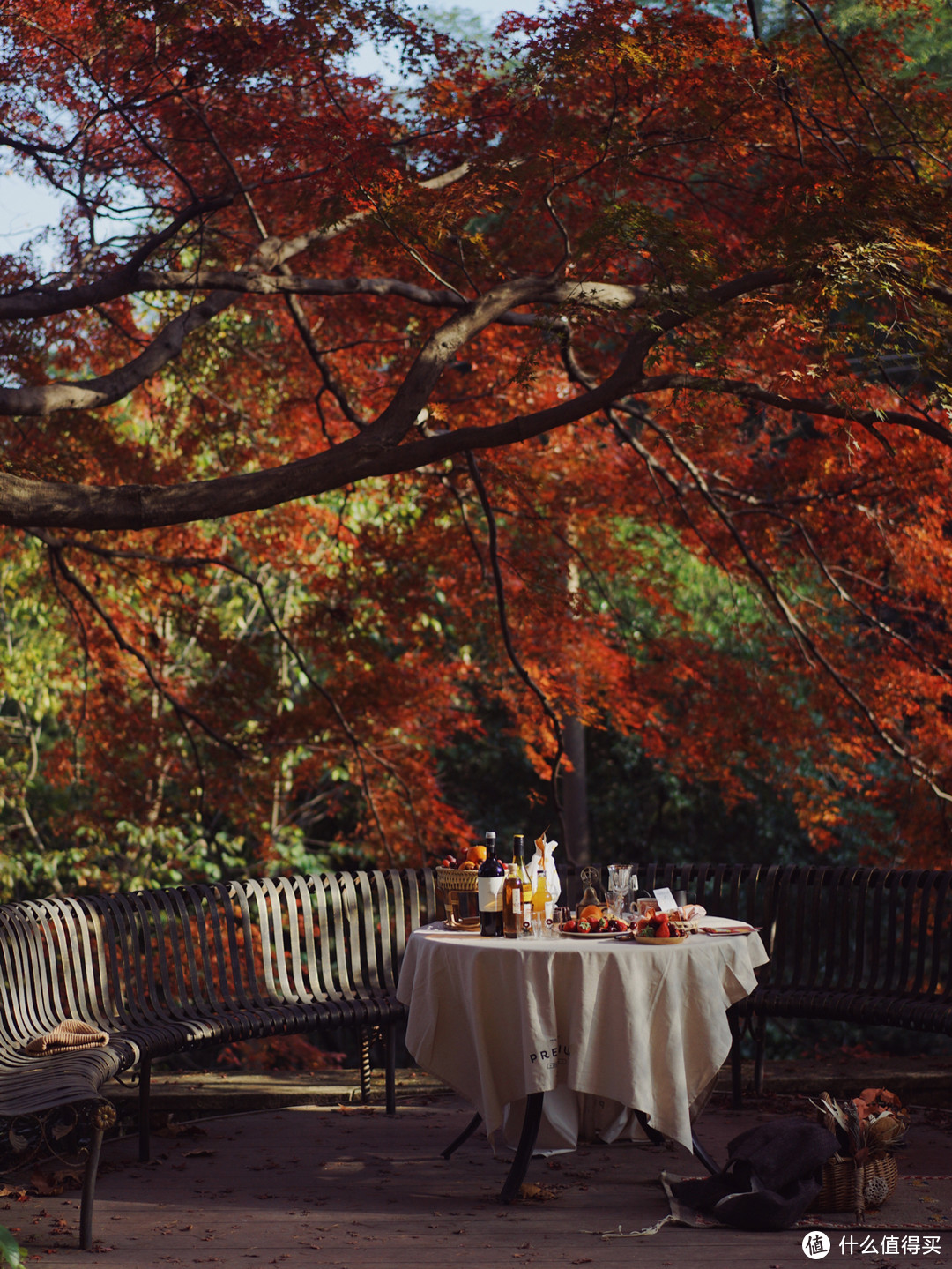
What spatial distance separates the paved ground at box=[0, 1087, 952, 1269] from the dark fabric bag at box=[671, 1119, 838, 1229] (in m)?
0.06

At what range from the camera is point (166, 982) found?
15.5 feet

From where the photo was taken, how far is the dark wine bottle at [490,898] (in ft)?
13.0

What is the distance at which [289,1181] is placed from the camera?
407 centimetres

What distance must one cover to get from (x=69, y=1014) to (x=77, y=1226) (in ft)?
3.31

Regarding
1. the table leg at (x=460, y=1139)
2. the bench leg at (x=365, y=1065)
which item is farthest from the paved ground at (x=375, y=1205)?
the bench leg at (x=365, y=1065)

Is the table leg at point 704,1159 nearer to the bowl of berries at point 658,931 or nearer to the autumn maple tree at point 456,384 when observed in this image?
the bowl of berries at point 658,931

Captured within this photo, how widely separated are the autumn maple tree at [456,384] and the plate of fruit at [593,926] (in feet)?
5.35

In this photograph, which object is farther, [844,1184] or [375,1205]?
[375,1205]

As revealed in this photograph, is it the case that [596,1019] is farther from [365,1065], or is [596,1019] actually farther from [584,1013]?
[365,1065]

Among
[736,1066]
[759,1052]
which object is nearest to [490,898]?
[736,1066]

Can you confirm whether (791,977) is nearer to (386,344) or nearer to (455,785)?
(386,344)

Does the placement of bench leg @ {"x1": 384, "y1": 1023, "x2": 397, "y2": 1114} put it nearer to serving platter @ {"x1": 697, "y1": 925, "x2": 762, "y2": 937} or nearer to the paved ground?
the paved ground

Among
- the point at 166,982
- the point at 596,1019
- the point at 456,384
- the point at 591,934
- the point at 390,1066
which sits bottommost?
the point at 390,1066

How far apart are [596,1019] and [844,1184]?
34.0 inches
